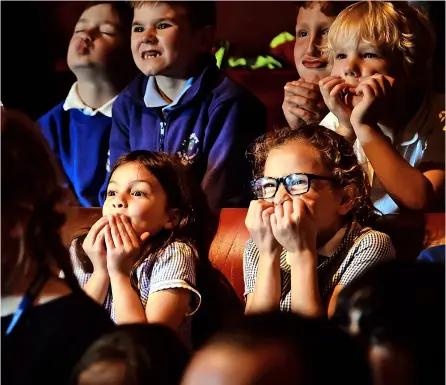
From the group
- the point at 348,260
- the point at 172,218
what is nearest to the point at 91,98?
the point at 172,218

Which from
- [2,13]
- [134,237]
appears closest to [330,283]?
[134,237]

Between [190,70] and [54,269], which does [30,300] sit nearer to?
[54,269]

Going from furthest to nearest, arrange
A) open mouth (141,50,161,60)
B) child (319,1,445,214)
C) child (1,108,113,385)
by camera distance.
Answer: open mouth (141,50,161,60) < child (319,1,445,214) < child (1,108,113,385)

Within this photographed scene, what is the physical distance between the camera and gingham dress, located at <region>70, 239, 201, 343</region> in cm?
84

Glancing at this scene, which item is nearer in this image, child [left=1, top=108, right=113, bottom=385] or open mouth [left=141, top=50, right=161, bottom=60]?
child [left=1, top=108, right=113, bottom=385]

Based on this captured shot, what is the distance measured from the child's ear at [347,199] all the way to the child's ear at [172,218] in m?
0.20

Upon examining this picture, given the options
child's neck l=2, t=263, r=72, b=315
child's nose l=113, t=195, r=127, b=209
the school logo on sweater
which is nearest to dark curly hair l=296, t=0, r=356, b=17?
the school logo on sweater

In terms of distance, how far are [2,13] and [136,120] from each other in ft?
0.73

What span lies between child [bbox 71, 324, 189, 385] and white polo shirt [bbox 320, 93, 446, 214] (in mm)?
310

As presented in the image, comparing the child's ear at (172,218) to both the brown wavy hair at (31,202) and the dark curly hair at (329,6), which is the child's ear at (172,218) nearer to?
the brown wavy hair at (31,202)

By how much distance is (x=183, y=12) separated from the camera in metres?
0.95

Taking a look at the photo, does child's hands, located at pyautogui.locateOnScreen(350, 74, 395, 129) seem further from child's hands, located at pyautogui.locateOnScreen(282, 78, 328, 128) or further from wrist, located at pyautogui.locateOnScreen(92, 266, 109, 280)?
wrist, located at pyautogui.locateOnScreen(92, 266, 109, 280)

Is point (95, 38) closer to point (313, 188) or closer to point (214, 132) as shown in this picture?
point (214, 132)

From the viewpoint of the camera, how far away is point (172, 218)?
91 cm
